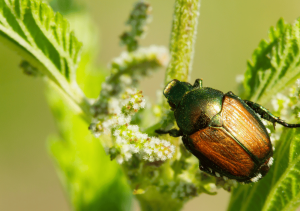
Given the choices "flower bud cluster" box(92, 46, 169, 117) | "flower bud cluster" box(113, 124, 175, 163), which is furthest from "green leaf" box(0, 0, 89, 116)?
"flower bud cluster" box(113, 124, 175, 163)

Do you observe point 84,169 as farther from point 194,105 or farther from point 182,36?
point 182,36

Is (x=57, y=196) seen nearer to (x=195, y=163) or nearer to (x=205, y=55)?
(x=205, y=55)

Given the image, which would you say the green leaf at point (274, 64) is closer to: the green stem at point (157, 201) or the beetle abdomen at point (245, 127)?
the beetle abdomen at point (245, 127)

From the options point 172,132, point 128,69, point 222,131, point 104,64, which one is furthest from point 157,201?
point 104,64

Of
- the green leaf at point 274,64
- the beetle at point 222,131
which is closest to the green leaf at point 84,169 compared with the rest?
the beetle at point 222,131

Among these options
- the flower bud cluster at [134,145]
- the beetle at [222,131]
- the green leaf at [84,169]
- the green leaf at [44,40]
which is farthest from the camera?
the green leaf at [84,169]

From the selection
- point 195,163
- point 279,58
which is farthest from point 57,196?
point 279,58

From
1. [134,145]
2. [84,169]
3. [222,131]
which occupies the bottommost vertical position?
[84,169]
